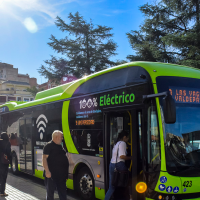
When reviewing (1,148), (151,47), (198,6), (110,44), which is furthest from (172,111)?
(110,44)

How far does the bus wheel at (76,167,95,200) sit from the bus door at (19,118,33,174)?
325 centimetres

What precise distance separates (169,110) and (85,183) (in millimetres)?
3410

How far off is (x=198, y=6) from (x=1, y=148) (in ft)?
55.7

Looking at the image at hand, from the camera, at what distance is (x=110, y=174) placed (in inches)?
200

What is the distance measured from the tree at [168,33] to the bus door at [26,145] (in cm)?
1063

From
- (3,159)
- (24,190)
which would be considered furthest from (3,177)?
(24,190)

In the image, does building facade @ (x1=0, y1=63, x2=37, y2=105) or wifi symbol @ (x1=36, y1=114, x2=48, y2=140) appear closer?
wifi symbol @ (x1=36, y1=114, x2=48, y2=140)

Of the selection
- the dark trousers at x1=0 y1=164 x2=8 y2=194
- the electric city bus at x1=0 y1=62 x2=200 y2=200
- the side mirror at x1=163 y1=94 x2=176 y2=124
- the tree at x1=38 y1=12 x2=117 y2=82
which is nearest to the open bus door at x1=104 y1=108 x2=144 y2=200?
the electric city bus at x1=0 y1=62 x2=200 y2=200

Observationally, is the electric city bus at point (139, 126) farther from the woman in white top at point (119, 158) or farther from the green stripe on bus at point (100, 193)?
the woman in white top at point (119, 158)

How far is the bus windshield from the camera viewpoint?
398 centimetres

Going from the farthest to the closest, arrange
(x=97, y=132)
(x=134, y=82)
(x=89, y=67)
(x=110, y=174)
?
(x=89, y=67) < (x=97, y=132) < (x=110, y=174) < (x=134, y=82)

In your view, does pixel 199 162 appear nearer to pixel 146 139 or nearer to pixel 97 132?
pixel 146 139

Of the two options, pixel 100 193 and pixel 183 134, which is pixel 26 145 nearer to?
pixel 100 193

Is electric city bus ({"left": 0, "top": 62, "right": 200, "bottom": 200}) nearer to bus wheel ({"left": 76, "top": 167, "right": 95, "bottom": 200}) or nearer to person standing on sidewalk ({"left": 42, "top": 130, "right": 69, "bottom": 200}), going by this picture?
bus wheel ({"left": 76, "top": 167, "right": 95, "bottom": 200})
